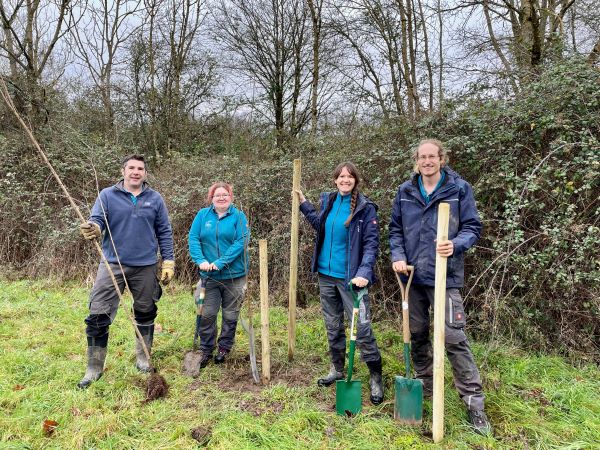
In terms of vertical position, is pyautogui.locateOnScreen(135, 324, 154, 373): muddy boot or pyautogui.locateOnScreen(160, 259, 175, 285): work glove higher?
pyautogui.locateOnScreen(160, 259, 175, 285): work glove

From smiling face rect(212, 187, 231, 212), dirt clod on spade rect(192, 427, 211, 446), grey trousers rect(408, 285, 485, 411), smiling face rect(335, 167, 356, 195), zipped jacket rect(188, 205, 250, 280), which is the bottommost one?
dirt clod on spade rect(192, 427, 211, 446)

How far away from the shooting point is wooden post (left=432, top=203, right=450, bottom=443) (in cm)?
262

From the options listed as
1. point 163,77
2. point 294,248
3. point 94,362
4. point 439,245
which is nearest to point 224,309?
point 294,248

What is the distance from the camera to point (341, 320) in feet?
11.4

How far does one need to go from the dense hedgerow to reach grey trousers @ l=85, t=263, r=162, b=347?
0.85m

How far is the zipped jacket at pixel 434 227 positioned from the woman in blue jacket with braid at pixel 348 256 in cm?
30

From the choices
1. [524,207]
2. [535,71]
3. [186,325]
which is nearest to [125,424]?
[186,325]

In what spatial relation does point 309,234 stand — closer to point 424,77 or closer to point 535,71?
point 535,71

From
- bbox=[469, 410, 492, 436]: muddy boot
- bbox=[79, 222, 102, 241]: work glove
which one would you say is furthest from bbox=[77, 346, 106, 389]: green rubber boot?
bbox=[469, 410, 492, 436]: muddy boot

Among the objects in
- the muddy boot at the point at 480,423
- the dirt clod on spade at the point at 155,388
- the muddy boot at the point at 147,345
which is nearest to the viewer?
the muddy boot at the point at 480,423

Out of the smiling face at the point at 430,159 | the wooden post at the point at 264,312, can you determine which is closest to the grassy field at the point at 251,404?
the wooden post at the point at 264,312

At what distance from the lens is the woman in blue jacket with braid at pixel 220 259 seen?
151 inches

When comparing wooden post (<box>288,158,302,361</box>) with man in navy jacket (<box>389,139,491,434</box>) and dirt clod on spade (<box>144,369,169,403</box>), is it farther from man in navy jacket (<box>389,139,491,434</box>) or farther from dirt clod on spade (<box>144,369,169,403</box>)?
dirt clod on spade (<box>144,369,169,403</box>)

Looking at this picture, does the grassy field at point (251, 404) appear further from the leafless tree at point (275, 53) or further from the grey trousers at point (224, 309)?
the leafless tree at point (275, 53)
